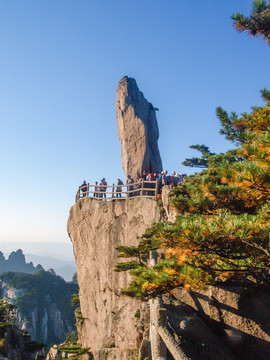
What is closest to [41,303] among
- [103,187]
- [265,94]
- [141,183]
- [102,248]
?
[102,248]

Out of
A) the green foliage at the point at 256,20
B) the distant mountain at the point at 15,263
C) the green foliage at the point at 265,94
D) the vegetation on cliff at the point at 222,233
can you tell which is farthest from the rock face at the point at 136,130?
the distant mountain at the point at 15,263

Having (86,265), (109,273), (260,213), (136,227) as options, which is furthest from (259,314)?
(86,265)

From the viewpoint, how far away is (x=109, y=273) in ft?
63.3

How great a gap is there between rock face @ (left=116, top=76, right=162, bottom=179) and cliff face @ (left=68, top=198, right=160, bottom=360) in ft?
20.8

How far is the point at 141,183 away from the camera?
18906 millimetres

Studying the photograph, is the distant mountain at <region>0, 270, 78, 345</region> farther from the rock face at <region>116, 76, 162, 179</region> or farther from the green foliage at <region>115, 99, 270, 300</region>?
the green foliage at <region>115, 99, 270, 300</region>

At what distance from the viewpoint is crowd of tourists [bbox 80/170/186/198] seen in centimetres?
1785

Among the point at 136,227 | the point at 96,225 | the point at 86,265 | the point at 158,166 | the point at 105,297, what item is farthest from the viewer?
the point at 158,166

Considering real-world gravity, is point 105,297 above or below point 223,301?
below

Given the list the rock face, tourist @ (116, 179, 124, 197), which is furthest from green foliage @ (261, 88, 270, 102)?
the rock face

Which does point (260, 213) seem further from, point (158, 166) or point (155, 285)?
point (158, 166)

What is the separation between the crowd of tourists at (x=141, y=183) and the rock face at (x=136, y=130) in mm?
4600

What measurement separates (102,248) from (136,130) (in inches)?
500

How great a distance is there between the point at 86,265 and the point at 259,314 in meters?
17.5
